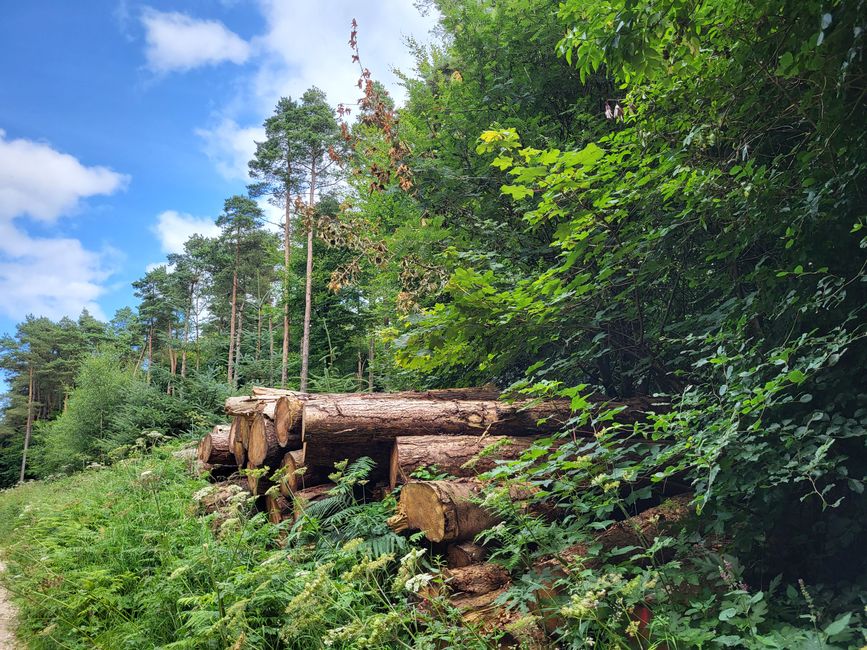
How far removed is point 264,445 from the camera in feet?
15.9

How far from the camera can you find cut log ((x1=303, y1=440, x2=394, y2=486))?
4.20 metres

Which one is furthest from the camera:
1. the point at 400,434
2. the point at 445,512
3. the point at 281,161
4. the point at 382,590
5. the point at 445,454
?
the point at 281,161

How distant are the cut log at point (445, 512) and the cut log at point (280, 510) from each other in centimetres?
167

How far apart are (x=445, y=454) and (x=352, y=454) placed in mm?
927

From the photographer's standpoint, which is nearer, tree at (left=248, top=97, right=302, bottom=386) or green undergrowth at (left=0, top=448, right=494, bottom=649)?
green undergrowth at (left=0, top=448, right=494, bottom=649)

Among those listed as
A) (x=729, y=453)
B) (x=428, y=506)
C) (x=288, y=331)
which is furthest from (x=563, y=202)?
(x=288, y=331)

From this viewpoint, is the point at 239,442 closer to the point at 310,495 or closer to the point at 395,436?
the point at 310,495

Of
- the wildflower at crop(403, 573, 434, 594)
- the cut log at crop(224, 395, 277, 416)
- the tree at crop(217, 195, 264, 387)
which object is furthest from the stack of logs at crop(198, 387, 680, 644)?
the tree at crop(217, 195, 264, 387)

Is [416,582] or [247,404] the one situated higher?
[247,404]

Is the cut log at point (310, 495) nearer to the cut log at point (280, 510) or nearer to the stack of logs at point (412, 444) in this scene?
the stack of logs at point (412, 444)

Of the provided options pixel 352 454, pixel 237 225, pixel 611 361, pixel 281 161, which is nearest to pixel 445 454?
pixel 352 454

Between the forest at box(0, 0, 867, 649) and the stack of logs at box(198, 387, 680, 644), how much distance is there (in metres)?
0.17

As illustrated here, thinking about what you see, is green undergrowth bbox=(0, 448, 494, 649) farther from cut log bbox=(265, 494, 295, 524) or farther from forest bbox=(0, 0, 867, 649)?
cut log bbox=(265, 494, 295, 524)

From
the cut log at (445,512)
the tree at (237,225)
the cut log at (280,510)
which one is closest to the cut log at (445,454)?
the cut log at (445,512)
